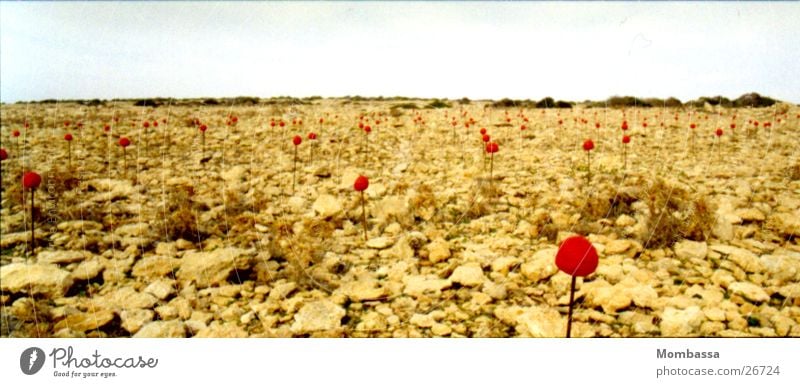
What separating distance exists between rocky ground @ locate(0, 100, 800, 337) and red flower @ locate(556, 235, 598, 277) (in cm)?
70

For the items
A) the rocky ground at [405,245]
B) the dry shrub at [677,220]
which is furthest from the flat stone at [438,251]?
the dry shrub at [677,220]

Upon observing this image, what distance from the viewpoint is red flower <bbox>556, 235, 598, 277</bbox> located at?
1.89 meters

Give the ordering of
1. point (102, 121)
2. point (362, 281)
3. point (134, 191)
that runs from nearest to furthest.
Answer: point (362, 281)
point (134, 191)
point (102, 121)

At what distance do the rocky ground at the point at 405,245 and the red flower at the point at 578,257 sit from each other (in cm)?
70

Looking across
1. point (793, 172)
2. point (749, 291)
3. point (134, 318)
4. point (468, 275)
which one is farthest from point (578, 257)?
point (793, 172)

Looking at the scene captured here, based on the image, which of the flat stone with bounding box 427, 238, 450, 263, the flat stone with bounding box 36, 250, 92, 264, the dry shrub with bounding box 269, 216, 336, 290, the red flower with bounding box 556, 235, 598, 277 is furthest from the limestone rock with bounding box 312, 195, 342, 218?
the red flower with bounding box 556, 235, 598, 277

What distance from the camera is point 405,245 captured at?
3.47 m

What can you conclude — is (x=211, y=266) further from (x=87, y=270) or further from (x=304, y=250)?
(x=87, y=270)

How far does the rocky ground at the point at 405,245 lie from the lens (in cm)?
259

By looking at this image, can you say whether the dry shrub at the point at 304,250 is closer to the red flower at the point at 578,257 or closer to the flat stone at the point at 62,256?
the flat stone at the point at 62,256
